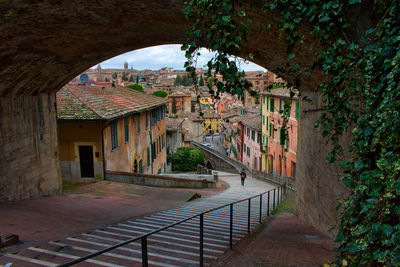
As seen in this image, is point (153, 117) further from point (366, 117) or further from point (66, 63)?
point (366, 117)

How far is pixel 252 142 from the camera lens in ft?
114

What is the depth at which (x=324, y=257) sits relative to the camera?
454 cm

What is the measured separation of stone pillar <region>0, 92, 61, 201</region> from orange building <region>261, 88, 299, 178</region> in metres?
16.4

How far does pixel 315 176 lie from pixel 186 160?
82.0ft

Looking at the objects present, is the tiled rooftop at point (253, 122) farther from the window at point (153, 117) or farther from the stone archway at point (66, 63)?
the stone archway at point (66, 63)

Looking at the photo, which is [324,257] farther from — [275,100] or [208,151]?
[208,151]

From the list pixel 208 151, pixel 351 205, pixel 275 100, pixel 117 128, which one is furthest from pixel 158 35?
pixel 208 151

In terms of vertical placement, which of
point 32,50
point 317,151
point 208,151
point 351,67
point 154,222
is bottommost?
point 208,151

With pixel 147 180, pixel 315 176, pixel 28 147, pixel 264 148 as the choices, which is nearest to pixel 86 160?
pixel 147 180

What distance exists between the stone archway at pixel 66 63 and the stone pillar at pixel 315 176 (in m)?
0.02

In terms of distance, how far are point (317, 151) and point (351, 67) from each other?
13.3ft

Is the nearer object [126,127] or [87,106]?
[87,106]

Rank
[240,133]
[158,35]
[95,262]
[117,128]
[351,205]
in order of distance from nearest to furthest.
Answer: [351,205]
[95,262]
[158,35]
[117,128]
[240,133]

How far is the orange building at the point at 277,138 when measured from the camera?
76.7ft
